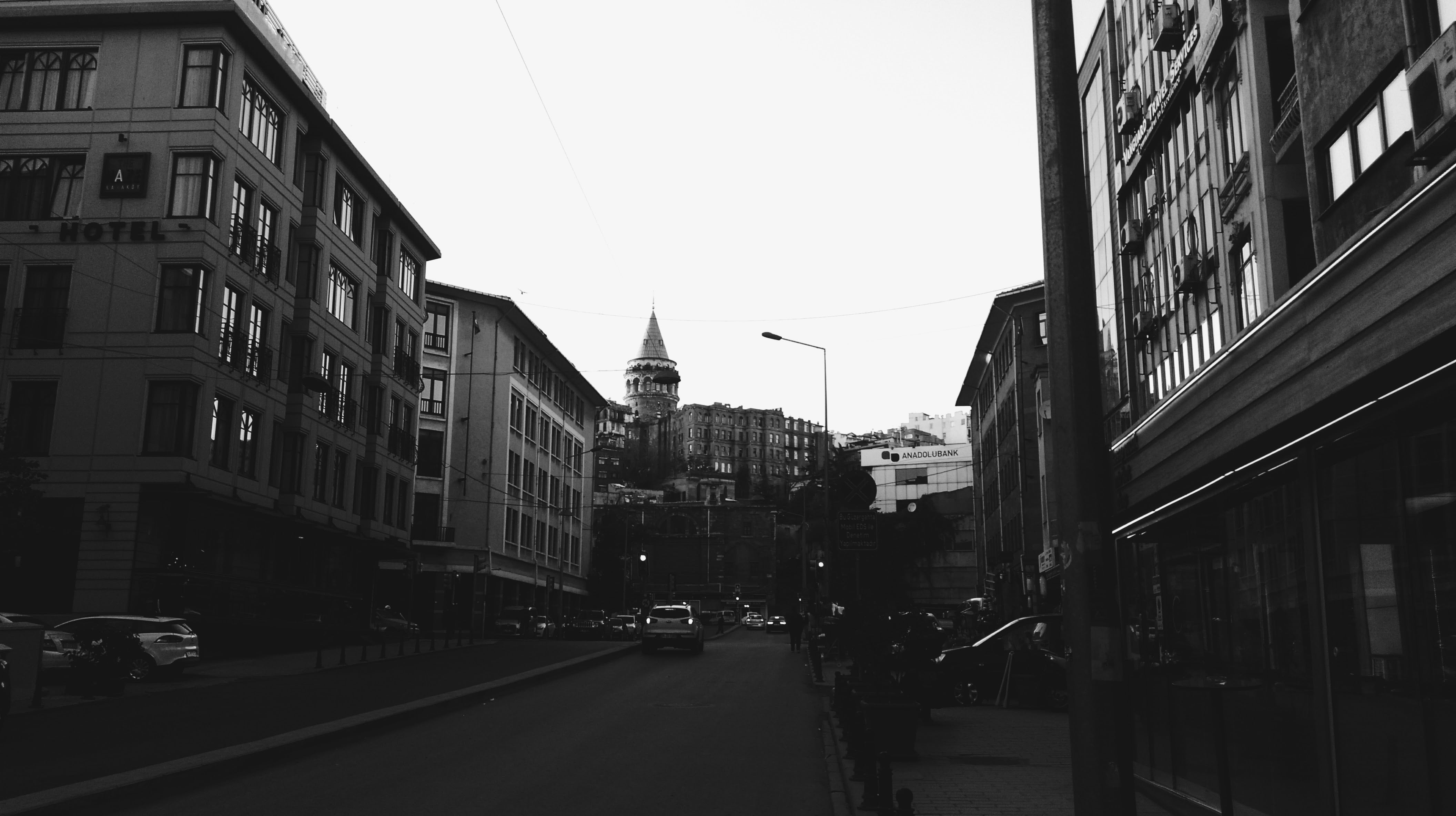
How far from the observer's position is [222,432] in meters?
35.2

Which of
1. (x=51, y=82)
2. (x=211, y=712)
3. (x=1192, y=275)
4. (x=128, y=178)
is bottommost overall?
(x=211, y=712)

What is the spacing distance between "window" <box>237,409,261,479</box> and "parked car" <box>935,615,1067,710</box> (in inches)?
931

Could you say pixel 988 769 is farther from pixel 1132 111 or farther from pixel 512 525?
pixel 512 525

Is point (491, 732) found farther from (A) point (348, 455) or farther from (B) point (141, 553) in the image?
(A) point (348, 455)

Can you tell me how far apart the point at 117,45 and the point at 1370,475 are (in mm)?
37050

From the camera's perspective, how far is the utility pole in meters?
5.10

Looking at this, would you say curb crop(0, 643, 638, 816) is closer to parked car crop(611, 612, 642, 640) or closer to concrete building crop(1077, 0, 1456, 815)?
concrete building crop(1077, 0, 1456, 815)

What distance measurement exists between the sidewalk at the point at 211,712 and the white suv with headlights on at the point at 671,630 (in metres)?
6.50

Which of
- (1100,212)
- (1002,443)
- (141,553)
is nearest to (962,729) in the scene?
(1100,212)

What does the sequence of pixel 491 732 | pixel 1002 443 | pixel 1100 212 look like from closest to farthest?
pixel 491 732 < pixel 1100 212 < pixel 1002 443

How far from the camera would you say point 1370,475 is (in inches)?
288

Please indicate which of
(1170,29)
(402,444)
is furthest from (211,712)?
(402,444)

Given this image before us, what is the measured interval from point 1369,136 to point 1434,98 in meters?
1.73

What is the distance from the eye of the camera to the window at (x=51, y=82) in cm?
3491
